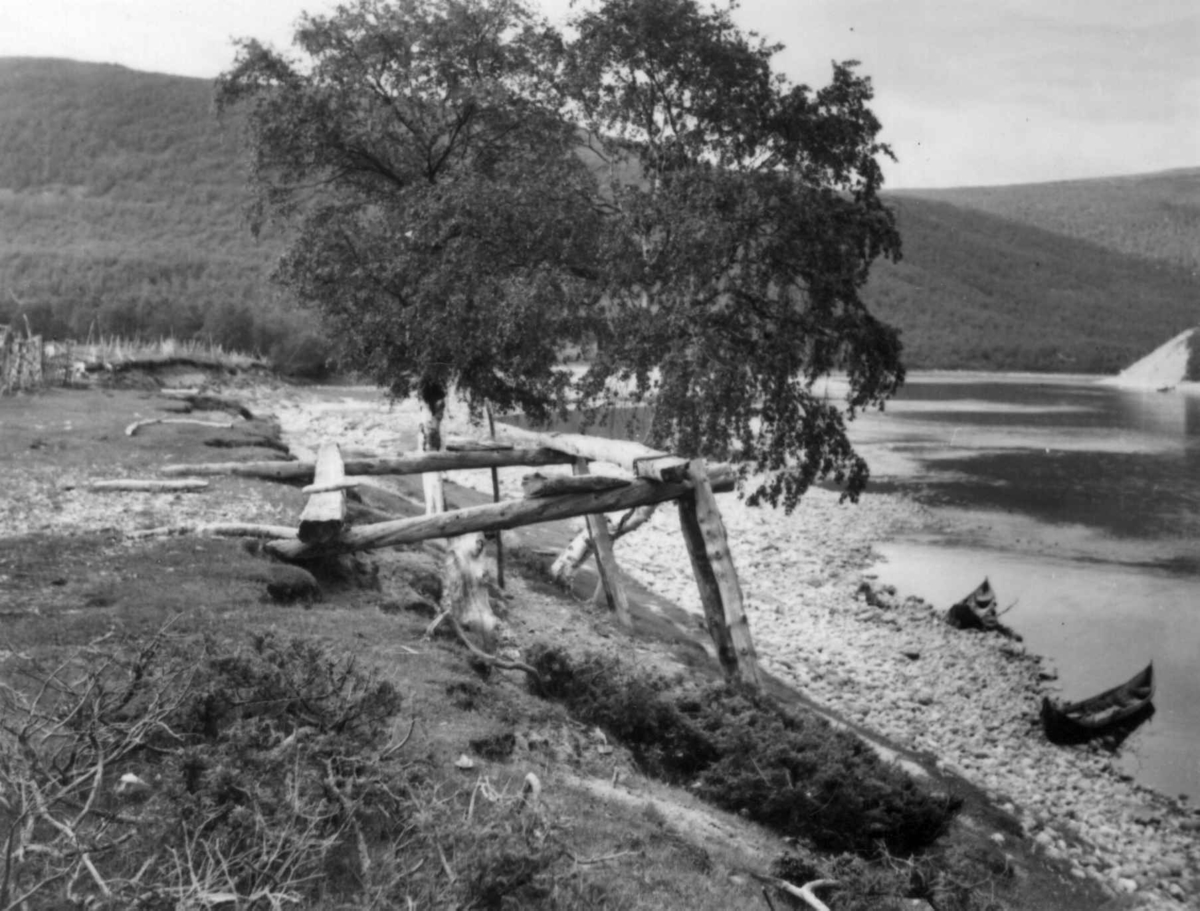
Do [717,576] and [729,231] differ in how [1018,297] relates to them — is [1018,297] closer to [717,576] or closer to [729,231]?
[729,231]

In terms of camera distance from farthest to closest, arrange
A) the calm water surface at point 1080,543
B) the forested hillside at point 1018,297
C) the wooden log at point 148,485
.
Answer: the forested hillside at point 1018,297, the calm water surface at point 1080,543, the wooden log at point 148,485

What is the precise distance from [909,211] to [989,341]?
51.0 meters

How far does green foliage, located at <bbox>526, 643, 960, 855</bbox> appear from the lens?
29.4 ft

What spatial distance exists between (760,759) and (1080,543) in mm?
24846

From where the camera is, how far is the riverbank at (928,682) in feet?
41.4

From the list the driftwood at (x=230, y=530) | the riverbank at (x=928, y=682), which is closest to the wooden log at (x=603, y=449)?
the driftwood at (x=230, y=530)

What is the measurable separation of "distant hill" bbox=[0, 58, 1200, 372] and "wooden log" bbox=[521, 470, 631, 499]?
69.5 metres

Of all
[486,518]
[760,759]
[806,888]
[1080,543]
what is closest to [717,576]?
[760,759]

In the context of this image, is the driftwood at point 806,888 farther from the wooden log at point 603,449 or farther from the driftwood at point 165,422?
the driftwood at point 165,422

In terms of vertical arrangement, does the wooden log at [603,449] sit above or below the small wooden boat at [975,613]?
above

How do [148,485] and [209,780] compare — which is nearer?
[209,780]

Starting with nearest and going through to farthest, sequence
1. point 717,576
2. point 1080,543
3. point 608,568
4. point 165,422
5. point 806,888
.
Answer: point 806,888
point 717,576
point 608,568
point 165,422
point 1080,543

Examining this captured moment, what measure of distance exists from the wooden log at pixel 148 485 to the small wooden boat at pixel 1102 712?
15.4 meters

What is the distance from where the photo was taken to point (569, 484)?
1082 centimetres
